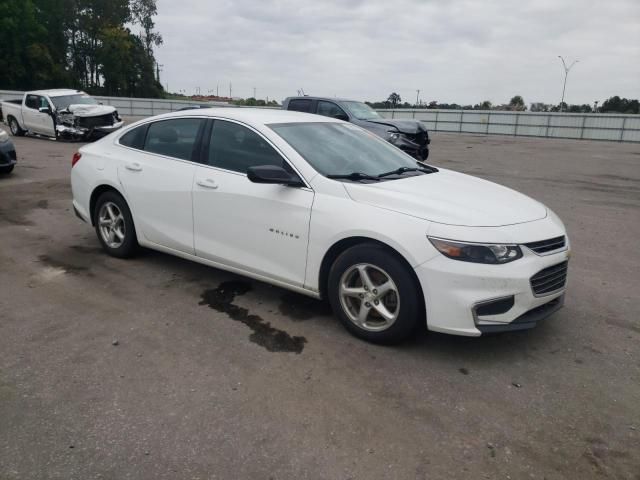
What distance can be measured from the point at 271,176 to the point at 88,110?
1614 centimetres

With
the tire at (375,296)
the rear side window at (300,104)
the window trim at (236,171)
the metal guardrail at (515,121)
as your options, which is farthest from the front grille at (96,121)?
the tire at (375,296)

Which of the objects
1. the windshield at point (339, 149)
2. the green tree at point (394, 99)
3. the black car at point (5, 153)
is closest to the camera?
the windshield at point (339, 149)

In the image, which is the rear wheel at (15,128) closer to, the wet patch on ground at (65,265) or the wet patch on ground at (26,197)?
the wet patch on ground at (26,197)

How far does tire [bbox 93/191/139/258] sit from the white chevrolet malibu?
0.08 ft

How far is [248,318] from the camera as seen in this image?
4.07m

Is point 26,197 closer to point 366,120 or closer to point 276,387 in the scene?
point 276,387

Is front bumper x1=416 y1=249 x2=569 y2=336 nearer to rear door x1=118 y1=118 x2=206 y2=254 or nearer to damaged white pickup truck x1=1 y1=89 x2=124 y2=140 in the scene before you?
rear door x1=118 y1=118 x2=206 y2=254

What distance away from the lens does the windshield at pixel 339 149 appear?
4062 millimetres

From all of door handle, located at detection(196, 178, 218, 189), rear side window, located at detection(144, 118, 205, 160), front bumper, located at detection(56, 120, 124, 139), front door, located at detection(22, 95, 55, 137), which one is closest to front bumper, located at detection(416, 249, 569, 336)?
door handle, located at detection(196, 178, 218, 189)

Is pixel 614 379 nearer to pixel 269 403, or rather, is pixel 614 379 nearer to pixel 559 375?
pixel 559 375

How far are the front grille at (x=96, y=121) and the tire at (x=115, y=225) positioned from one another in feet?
44.4

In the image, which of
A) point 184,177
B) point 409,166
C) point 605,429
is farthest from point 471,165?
point 605,429

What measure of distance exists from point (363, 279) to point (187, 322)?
4.66ft

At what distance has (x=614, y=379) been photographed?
330 centimetres
